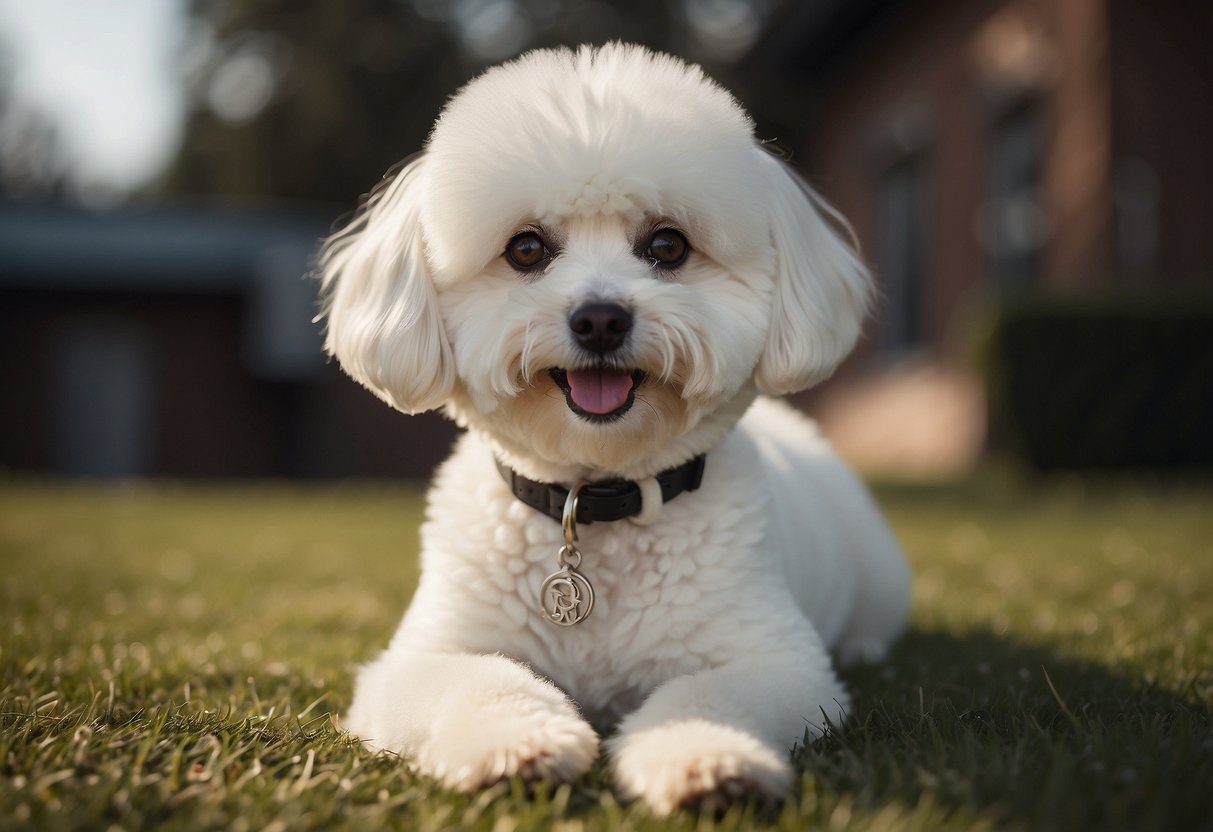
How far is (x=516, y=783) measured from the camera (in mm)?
1841

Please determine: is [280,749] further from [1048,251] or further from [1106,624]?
[1048,251]

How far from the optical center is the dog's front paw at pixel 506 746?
186 cm

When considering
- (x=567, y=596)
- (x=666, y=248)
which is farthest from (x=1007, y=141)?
(x=567, y=596)

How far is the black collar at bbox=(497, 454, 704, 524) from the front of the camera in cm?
241

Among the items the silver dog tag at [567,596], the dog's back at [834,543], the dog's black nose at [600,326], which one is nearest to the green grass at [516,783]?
the dog's back at [834,543]

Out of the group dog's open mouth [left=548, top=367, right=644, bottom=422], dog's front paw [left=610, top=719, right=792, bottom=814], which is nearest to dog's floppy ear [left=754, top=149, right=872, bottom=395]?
dog's open mouth [left=548, top=367, right=644, bottom=422]

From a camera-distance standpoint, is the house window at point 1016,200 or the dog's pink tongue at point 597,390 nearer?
the dog's pink tongue at point 597,390

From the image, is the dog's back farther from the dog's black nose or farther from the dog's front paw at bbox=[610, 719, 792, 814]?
the dog's front paw at bbox=[610, 719, 792, 814]

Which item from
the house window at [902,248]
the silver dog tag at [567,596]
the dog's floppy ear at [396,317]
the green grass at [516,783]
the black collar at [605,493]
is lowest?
the green grass at [516,783]

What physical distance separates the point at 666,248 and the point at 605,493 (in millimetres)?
585

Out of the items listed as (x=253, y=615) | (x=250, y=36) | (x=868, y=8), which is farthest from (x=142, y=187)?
(x=253, y=615)

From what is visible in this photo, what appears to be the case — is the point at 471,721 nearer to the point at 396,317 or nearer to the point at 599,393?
the point at 599,393

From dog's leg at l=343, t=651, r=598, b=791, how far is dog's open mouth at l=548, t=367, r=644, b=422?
57 cm

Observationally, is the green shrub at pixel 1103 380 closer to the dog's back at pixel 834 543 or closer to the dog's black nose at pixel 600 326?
the dog's back at pixel 834 543
